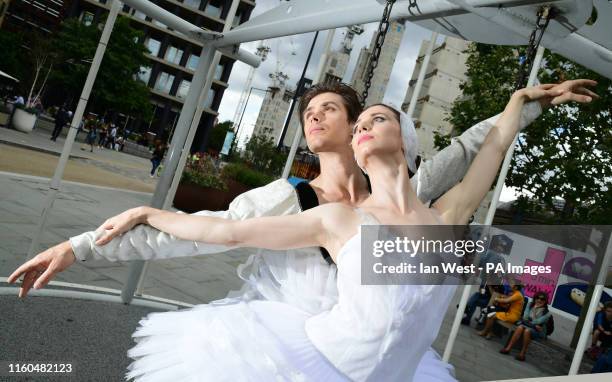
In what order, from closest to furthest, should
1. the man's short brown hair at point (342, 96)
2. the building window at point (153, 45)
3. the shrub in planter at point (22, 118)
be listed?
the man's short brown hair at point (342, 96), the shrub in planter at point (22, 118), the building window at point (153, 45)

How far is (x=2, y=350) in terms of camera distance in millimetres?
2471

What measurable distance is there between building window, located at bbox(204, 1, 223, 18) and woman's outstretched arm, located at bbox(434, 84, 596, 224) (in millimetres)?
47301

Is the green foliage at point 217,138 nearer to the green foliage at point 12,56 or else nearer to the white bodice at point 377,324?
the green foliage at point 12,56

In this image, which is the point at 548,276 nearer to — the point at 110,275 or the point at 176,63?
the point at 110,275

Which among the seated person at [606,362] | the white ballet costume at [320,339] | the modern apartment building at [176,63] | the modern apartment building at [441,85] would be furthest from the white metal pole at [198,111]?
the modern apartment building at [176,63]

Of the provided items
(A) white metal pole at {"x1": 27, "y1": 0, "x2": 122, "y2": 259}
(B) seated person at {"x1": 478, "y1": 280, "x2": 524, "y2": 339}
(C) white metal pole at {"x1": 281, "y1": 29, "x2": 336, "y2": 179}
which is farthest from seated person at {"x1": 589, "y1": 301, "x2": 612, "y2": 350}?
(A) white metal pole at {"x1": 27, "y1": 0, "x2": 122, "y2": 259}

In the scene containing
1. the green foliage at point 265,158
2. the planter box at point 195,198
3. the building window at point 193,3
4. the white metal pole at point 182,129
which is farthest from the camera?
the building window at point 193,3

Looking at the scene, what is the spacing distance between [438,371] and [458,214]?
0.65 m

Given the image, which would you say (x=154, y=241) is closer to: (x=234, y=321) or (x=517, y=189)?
(x=234, y=321)

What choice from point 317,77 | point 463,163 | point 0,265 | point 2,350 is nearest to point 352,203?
point 463,163

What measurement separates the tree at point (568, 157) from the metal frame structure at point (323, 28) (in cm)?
736

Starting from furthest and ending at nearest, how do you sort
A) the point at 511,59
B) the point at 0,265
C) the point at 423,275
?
the point at 511,59, the point at 0,265, the point at 423,275

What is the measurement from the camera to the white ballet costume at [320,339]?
125 centimetres

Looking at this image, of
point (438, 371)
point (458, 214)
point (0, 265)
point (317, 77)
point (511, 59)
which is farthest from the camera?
point (511, 59)
